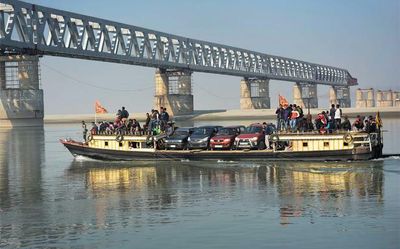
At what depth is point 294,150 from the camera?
132ft

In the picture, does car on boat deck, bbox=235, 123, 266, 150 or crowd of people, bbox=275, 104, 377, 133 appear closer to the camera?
crowd of people, bbox=275, 104, 377, 133

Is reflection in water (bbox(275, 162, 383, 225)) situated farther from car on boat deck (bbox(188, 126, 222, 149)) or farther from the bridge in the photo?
the bridge

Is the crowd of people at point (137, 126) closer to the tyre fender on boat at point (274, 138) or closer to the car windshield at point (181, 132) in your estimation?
the car windshield at point (181, 132)

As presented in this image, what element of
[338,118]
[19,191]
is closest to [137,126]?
[338,118]

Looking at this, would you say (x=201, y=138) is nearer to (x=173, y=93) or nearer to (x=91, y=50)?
(x=91, y=50)

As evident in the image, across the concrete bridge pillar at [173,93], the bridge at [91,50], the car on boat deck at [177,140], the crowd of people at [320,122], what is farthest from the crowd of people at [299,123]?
the concrete bridge pillar at [173,93]

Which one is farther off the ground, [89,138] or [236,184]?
[89,138]

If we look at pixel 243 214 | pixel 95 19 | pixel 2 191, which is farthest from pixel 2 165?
pixel 95 19

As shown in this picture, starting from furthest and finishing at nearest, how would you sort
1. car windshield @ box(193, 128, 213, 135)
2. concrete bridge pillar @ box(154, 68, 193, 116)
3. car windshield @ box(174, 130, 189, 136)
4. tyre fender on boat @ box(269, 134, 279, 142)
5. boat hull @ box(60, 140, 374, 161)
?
concrete bridge pillar @ box(154, 68, 193, 116) → car windshield @ box(174, 130, 189, 136) → car windshield @ box(193, 128, 213, 135) → tyre fender on boat @ box(269, 134, 279, 142) → boat hull @ box(60, 140, 374, 161)

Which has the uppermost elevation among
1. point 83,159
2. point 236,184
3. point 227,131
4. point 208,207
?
point 227,131

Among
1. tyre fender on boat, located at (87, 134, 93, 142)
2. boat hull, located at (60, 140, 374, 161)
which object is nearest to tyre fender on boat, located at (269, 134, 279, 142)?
boat hull, located at (60, 140, 374, 161)

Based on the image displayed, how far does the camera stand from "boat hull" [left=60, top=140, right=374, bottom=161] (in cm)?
3884

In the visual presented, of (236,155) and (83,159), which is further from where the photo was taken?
(83,159)

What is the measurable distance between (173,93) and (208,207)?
14746cm
